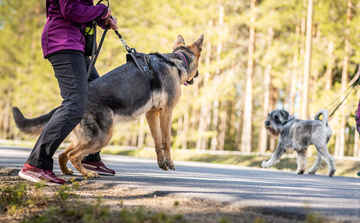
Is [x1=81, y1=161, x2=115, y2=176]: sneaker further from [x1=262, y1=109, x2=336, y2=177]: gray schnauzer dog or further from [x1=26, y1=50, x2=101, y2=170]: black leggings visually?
[x1=262, y1=109, x2=336, y2=177]: gray schnauzer dog

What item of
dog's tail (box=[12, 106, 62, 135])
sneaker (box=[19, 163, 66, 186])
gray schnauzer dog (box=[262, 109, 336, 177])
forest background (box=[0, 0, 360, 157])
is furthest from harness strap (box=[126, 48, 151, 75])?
forest background (box=[0, 0, 360, 157])

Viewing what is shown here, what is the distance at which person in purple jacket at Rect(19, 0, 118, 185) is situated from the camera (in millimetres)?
3619

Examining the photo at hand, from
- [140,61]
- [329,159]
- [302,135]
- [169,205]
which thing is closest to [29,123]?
[140,61]

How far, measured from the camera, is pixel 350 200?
2.99 meters

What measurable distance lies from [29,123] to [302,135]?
4813 mm

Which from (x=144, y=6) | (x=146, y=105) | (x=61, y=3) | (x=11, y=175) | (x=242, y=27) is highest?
(x=144, y=6)

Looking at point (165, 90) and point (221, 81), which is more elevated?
point (221, 81)

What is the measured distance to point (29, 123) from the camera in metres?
4.00

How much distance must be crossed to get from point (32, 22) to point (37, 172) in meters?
28.1

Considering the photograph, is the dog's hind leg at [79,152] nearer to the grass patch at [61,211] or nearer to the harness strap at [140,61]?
the grass patch at [61,211]

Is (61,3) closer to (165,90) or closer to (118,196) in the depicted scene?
(165,90)

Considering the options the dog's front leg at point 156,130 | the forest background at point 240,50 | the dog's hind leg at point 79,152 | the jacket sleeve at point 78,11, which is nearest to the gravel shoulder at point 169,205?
the dog's hind leg at point 79,152

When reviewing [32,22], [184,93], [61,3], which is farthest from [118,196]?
[32,22]

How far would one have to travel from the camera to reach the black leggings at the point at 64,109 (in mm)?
3619
